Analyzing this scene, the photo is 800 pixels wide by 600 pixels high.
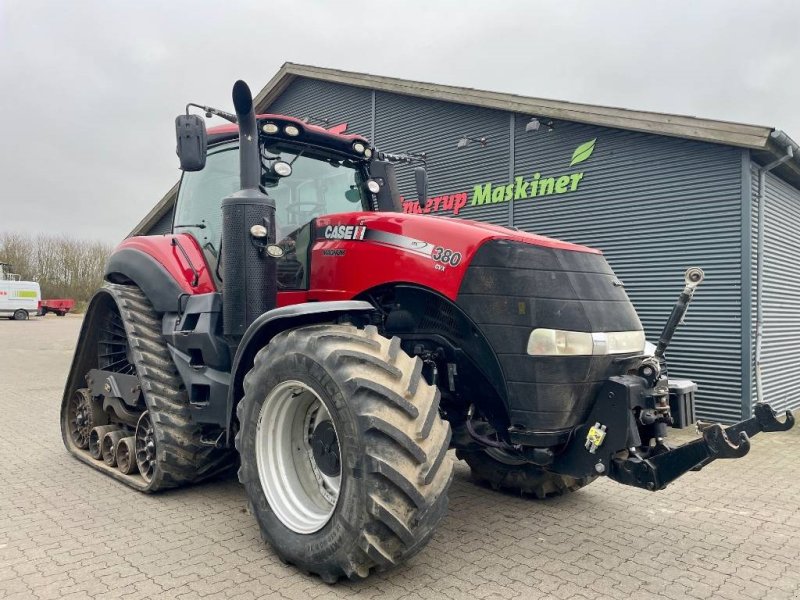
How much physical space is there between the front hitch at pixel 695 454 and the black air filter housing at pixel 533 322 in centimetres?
34

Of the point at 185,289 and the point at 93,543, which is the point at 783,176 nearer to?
the point at 185,289

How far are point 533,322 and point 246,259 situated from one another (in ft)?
6.02

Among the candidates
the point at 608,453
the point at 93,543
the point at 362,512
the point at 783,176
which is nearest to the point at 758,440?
the point at 783,176

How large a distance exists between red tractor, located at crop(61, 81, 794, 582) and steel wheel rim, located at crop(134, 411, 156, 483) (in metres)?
0.02

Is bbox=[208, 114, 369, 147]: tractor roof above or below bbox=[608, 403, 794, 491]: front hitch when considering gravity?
above

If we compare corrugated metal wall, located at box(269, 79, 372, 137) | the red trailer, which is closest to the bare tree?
the red trailer

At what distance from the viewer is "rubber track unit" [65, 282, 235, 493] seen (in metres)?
4.23

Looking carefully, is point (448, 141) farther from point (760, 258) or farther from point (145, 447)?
point (145, 447)

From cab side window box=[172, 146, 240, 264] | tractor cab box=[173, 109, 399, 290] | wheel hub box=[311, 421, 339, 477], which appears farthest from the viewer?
cab side window box=[172, 146, 240, 264]

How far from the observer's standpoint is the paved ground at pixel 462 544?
3.02 meters

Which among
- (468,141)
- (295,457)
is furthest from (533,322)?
(468,141)

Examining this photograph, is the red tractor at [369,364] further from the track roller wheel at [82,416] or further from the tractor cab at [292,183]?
the track roller wheel at [82,416]

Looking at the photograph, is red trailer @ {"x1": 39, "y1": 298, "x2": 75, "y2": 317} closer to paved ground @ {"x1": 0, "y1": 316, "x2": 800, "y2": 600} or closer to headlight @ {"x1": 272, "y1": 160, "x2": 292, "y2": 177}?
paved ground @ {"x1": 0, "y1": 316, "x2": 800, "y2": 600}

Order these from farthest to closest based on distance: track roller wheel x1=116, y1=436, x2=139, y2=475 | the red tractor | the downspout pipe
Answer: the downspout pipe, track roller wheel x1=116, y1=436, x2=139, y2=475, the red tractor
